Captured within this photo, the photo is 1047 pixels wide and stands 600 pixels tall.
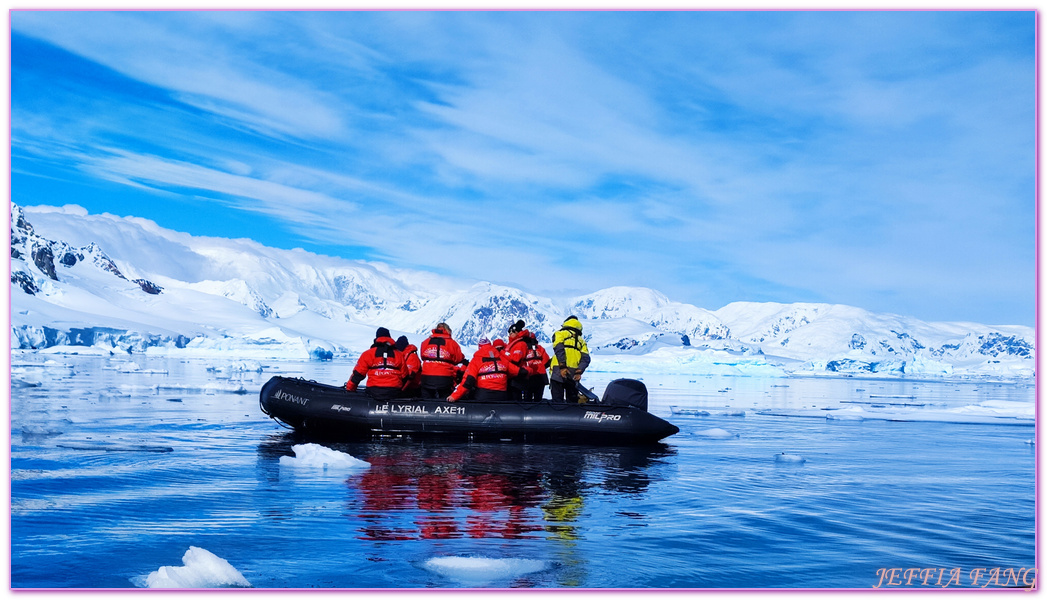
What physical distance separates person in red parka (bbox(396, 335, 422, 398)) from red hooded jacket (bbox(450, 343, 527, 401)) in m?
0.81

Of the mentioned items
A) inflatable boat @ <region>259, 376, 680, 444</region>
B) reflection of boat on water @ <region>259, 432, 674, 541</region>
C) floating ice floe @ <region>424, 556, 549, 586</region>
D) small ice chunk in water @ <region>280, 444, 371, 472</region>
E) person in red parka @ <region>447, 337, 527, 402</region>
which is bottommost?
floating ice floe @ <region>424, 556, 549, 586</region>

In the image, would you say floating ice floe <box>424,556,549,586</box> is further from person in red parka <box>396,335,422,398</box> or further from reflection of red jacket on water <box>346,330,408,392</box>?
person in red parka <box>396,335,422,398</box>

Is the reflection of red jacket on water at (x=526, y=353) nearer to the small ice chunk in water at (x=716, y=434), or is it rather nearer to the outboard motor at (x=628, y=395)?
the outboard motor at (x=628, y=395)

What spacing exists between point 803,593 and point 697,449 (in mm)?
6577

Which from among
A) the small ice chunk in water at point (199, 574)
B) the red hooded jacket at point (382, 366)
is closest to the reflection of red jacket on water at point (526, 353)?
the red hooded jacket at point (382, 366)

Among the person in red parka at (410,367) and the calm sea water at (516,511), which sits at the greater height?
the person in red parka at (410,367)

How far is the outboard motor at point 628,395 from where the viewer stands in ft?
38.8

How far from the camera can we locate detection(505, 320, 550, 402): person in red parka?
1166 cm

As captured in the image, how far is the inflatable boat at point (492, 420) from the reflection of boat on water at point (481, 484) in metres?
0.16

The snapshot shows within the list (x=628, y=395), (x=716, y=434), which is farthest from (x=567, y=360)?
(x=716, y=434)

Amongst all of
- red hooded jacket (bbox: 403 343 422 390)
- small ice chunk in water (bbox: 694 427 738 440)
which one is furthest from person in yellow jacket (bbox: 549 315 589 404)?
small ice chunk in water (bbox: 694 427 738 440)

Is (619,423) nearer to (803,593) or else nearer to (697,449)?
(697,449)

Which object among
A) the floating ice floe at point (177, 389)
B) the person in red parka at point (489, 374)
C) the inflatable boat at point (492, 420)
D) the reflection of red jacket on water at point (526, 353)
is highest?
the reflection of red jacket on water at point (526, 353)

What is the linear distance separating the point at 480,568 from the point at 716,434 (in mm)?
8546
